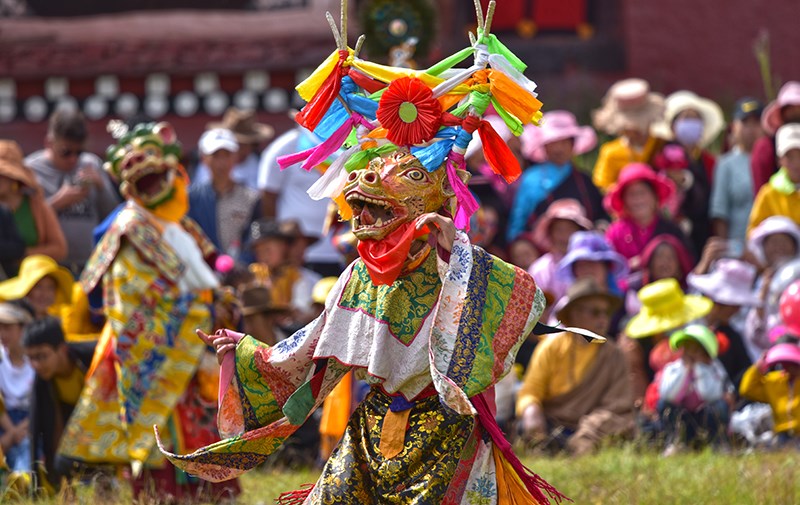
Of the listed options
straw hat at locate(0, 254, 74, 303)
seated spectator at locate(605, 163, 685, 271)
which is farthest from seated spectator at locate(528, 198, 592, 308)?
straw hat at locate(0, 254, 74, 303)

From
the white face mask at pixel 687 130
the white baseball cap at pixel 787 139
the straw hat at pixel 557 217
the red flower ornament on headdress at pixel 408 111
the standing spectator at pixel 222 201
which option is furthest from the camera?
the white face mask at pixel 687 130

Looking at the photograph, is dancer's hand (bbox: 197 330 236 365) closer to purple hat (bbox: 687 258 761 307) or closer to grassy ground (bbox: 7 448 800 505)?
grassy ground (bbox: 7 448 800 505)

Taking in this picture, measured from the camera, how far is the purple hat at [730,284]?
10.2 meters

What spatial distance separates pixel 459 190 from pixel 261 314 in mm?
3873

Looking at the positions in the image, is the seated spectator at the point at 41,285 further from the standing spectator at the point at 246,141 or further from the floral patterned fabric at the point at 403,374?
the floral patterned fabric at the point at 403,374

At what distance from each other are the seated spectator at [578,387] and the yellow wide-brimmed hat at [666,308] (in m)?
0.21

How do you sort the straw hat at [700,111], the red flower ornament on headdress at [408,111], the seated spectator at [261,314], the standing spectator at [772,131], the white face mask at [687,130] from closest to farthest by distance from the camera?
the red flower ornament on headdress at [408,111], the seated spectator at [261,314], the standing spectator at [772,131], the white face mask at [687,130], the straw hat at [700,111]

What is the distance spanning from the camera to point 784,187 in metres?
10.7

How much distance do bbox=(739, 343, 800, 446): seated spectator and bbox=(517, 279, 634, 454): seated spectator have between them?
0.68 meters

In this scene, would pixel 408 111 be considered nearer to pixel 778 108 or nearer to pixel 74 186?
pixel 74 186

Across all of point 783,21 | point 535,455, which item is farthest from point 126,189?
point 783,21

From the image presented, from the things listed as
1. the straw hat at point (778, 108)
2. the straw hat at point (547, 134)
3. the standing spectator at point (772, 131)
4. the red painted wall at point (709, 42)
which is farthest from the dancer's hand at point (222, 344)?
the red painted wall at point (709, 42)

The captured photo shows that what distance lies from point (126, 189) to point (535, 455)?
2477 mm

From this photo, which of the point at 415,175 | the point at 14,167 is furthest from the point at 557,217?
the point at 415,175
